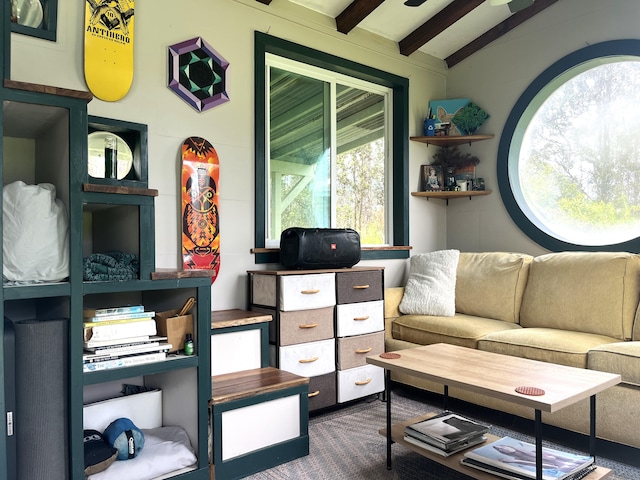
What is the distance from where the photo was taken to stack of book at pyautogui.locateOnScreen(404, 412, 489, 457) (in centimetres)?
204

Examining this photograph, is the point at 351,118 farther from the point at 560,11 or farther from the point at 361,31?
the point at 560,11

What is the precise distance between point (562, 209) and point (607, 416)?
174cm

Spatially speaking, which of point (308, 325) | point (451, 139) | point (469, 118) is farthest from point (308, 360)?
point (469, 118)

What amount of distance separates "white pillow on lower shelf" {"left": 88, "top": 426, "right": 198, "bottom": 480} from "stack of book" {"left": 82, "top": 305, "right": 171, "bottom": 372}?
395 mm

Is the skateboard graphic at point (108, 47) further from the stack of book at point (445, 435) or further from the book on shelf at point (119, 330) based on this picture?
the stack of book at point (445, 435)

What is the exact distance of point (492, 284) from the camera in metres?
3.43

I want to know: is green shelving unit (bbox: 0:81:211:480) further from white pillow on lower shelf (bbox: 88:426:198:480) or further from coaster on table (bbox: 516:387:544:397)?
coaster on table (bbox: 516:387:544:397)

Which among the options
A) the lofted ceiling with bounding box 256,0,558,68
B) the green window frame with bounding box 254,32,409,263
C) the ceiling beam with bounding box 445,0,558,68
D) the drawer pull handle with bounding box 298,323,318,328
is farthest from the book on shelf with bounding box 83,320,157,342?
the ceiling beam with bounding box 445,0,558,68

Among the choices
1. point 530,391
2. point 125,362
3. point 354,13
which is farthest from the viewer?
point 354,13

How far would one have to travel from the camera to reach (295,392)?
7.63ft

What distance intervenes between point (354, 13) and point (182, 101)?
1.39 meters

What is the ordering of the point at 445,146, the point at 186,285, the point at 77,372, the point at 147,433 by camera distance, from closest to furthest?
the point at 77,372
the point at 186,285
the point at 147,433
the point at 445,146

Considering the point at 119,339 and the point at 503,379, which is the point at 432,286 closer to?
the point at 503,379

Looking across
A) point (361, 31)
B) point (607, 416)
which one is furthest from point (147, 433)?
point (361, 31)
